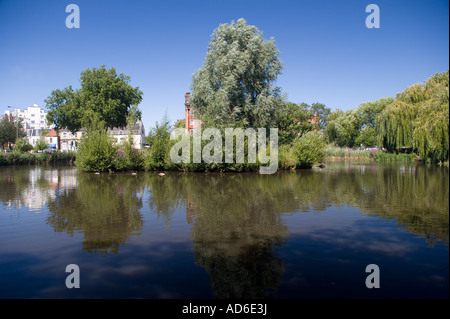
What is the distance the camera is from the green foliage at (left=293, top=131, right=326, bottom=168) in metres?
31.3

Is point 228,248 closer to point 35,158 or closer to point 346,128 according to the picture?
point 35,158

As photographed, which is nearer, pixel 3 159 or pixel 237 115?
pixel 237 115

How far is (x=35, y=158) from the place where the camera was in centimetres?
4503

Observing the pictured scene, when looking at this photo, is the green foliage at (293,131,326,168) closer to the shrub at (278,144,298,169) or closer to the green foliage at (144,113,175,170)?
the shrub at (278,144,298,169)

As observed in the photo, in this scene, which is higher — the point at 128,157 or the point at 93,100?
the point at 93,100

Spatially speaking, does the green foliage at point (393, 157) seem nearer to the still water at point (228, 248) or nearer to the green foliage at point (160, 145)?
the green foliage at point (160, 145)

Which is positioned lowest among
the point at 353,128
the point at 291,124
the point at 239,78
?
the point at 291,124

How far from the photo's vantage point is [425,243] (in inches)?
259

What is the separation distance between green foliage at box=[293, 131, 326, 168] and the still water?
19.1m

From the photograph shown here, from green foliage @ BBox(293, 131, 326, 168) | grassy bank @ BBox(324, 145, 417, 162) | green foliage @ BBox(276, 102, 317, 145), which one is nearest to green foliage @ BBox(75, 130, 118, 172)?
green foliage @ BBox(293, 131, 326, 168)

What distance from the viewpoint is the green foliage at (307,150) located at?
31281 millimetres

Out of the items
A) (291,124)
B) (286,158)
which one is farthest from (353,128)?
(286,158)

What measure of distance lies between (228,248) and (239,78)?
27.2 m

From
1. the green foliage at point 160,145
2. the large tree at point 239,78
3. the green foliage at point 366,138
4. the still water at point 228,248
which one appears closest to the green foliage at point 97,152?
the green foliage at point 160,145
